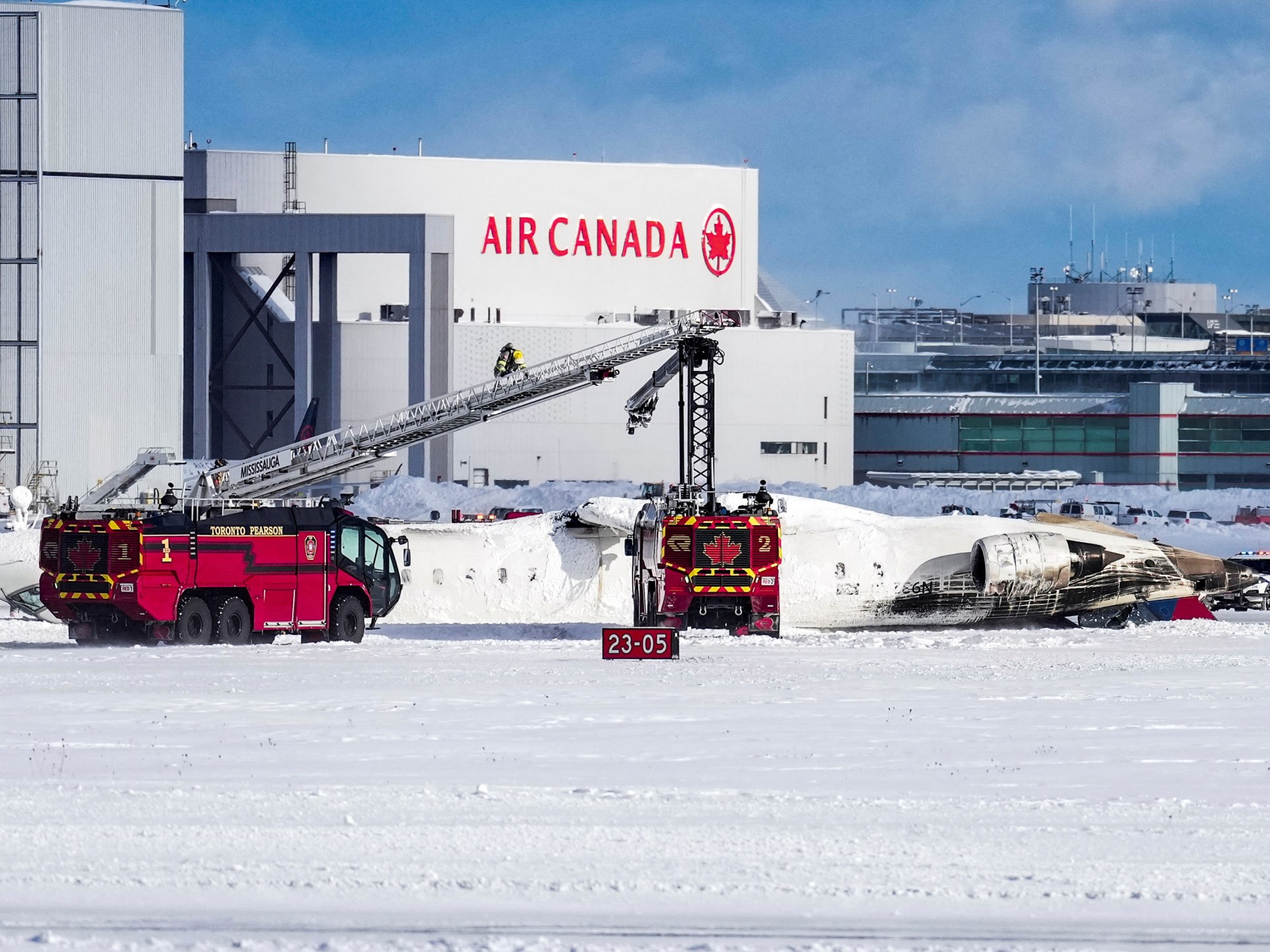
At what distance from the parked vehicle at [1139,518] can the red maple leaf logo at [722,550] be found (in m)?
48.7

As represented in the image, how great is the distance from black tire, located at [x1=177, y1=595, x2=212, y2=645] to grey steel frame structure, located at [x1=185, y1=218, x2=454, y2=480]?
185ft

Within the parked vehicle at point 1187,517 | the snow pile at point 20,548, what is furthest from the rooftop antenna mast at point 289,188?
the snow pile at point 20,548

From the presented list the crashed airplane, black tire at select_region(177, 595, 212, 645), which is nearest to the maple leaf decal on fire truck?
the crashed airplane

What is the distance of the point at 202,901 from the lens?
11523mm

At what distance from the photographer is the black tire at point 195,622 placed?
106 ft

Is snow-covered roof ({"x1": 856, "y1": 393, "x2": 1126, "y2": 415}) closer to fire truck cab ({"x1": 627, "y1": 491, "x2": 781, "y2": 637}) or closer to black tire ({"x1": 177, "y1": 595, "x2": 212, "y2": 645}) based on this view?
fire truck cab ({"x1": 627, "y1": 491, "x2": 781, "y2": 637})

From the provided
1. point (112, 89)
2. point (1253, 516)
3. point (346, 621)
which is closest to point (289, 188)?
point (112, 89)

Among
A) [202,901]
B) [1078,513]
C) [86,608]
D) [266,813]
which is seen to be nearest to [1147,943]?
[202,901]

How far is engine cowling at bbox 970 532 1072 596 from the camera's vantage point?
36938mm

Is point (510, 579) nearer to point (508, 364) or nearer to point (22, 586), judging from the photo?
point (22, 586)

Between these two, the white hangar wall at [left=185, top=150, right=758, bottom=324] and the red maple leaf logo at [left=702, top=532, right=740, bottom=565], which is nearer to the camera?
the red maple leaf logo at [left=702, top=532, right=740, bottom=565]

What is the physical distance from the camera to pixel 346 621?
34.3m

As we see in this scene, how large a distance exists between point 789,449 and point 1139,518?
25.1 meters

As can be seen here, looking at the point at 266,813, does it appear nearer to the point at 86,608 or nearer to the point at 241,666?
the point at 241,666
